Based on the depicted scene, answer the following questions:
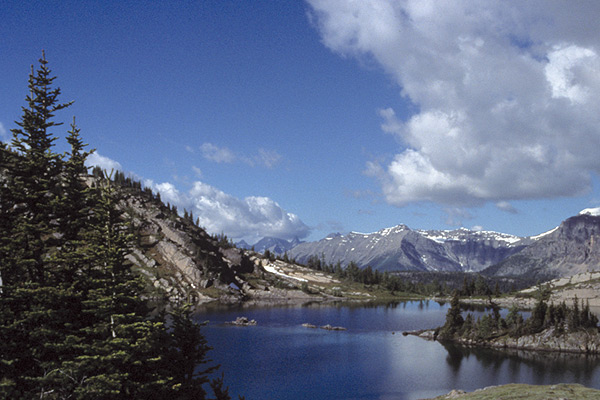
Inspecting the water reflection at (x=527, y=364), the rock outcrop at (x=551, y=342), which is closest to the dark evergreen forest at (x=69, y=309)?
the water reflection at (x=527, y=364)

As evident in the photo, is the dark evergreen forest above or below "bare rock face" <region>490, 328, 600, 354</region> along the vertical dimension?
above

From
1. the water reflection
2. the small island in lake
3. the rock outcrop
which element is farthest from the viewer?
the small island in lake

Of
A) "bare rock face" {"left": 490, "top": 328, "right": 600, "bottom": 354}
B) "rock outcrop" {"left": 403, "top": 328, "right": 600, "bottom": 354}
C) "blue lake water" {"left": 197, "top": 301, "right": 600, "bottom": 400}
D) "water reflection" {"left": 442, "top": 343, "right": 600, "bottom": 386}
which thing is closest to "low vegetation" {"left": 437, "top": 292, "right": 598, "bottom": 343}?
"rock outcrop" {"left": 403, "top": 328, "right": 600, "bottom": 354}

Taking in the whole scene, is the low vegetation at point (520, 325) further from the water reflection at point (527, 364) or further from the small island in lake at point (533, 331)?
the water reflection at point (527, 364)

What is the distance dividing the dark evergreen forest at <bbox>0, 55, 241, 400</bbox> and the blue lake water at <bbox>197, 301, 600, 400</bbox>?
45935 mm

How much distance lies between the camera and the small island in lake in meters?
137

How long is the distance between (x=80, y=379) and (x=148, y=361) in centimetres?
610

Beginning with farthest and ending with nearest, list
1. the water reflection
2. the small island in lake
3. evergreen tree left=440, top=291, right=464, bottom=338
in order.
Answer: evergreen tree left=440, top=291, right=464, bottom=338 → the small island in lake → the water reflection

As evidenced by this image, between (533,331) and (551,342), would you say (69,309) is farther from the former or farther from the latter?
(533,331)

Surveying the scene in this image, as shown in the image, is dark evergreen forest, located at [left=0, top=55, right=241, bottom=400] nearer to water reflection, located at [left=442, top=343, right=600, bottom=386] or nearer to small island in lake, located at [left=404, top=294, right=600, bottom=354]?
water reflection, located at [left=442, top=343, right=600, bottom=386]

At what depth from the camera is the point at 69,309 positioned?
129ft

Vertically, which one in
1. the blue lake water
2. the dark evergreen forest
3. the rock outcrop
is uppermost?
the dark evergreen forest

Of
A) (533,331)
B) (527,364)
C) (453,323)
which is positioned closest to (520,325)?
(533,331)

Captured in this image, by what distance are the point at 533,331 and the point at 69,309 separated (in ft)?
489
